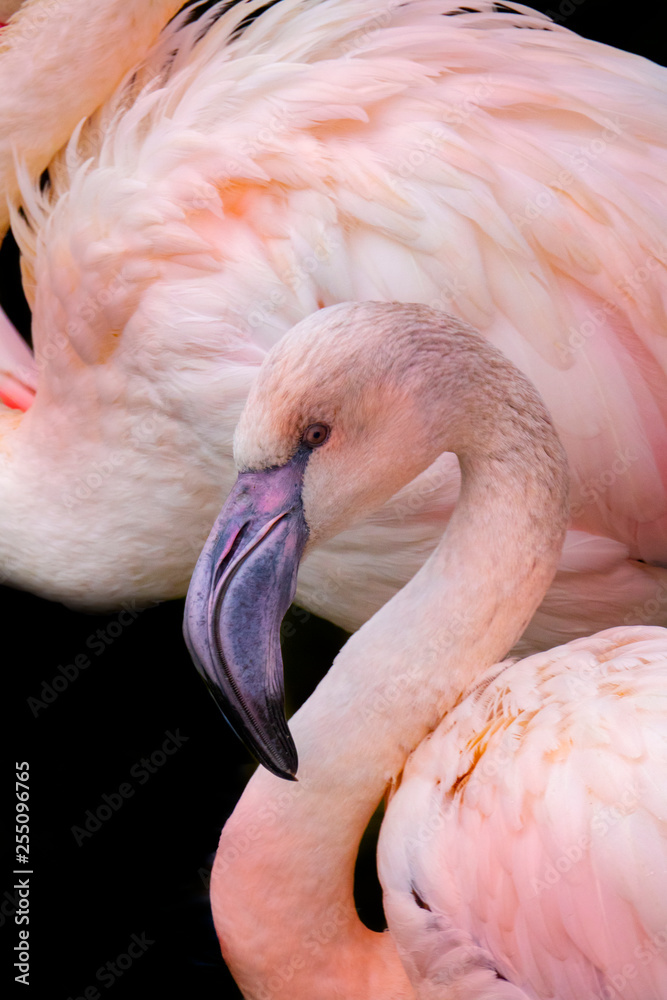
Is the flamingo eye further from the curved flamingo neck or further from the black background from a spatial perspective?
the black background

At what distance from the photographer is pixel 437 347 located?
1.50 meters

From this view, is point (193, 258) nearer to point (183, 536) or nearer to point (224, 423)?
point (224, 423)

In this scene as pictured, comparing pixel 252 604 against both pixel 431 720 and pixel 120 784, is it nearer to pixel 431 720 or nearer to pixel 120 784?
pixel 431 720

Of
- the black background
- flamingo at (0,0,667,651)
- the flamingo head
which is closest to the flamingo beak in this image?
the flamingo head

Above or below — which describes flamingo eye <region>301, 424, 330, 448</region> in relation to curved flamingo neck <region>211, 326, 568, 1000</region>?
above

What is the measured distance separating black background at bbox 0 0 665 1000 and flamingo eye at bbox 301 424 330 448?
3.99 ft

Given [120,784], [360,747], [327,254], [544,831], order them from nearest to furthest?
[544,831] < [360,747] < [327,254] < [120,784]

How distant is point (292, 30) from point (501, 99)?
58 centimetres

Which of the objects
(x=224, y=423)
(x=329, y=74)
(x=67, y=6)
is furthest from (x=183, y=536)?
(x=67, y=6)

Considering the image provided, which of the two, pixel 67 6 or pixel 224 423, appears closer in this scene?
pixel 224 423

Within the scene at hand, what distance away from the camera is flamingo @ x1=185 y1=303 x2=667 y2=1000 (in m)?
1.39

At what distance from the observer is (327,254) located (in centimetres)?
190

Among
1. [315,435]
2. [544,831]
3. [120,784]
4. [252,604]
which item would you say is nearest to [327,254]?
[315,435]

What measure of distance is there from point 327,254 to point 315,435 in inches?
22.1
